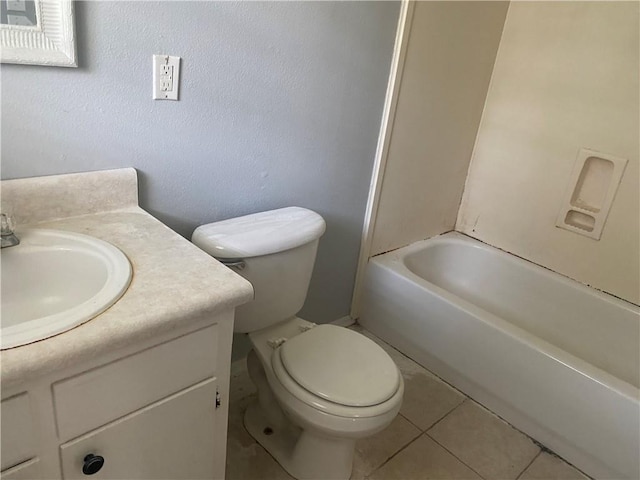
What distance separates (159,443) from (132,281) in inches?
13.9

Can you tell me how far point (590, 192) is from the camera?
2.08m

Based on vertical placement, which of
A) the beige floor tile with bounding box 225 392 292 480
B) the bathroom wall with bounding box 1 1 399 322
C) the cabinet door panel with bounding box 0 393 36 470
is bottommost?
the beige floor tile with bounding box 225 392 292 480

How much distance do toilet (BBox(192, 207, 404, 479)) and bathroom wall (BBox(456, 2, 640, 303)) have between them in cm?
118

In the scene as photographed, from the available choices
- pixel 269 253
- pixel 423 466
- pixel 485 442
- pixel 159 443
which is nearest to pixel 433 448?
pixel 423 466

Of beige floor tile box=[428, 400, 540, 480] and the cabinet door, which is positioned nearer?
the cabinet door

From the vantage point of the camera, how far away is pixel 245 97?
56.9 inches

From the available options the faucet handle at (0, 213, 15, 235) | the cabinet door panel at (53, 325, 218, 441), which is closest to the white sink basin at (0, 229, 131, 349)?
the faucet handle at (0, 213, 15, 235)

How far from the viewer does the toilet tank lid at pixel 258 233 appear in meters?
1.34

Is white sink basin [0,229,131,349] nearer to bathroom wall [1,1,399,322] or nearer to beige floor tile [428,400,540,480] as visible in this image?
bathroom wall [1,1,399,322]

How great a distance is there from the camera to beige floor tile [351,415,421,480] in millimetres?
1623

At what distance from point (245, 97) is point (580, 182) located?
1.50 metres

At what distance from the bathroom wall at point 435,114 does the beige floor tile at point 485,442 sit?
0.78m

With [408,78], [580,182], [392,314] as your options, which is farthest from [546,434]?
[408,78]

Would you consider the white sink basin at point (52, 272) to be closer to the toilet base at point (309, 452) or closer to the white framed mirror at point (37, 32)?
the white framed mirror at point (37, 32)
